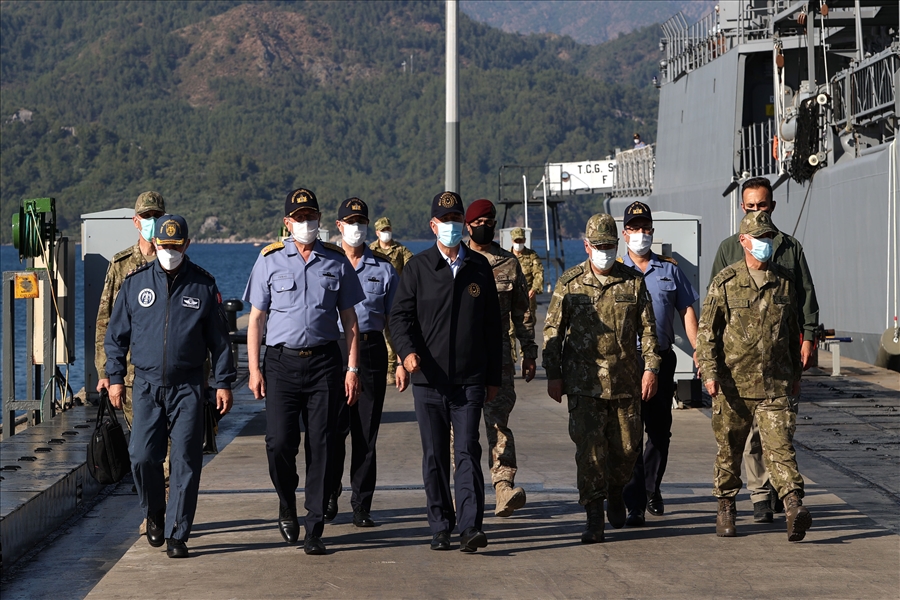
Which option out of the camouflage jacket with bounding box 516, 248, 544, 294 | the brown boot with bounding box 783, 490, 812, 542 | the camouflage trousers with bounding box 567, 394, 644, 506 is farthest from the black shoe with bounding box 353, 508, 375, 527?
the camouflage jacket with bounding box 516, 248, 544, 294

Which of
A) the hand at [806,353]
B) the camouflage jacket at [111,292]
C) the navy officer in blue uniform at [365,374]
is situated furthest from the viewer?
the camouflage jacket at [111,292]

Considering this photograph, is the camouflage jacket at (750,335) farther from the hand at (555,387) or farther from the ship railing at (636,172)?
the ship railing at (636,172)

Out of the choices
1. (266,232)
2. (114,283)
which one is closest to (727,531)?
(114,283)

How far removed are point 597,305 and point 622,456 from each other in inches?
35.6

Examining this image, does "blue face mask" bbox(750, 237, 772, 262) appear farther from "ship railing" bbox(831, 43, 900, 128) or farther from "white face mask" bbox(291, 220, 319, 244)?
"ship railing" bbox(831, 43, 900, 128)

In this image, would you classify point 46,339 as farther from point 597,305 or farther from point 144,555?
point 597,305

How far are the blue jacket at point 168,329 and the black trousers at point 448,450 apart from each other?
1.18m

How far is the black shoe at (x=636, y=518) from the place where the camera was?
803cm

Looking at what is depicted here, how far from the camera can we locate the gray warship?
19.4m

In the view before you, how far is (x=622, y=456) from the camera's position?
25.2 ft

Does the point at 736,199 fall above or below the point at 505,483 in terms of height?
above

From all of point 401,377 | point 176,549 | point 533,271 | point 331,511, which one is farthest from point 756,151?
point 176,549

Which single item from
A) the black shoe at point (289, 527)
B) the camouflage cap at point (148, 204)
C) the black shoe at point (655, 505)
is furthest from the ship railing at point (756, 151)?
the black shoe at point (289, 527)

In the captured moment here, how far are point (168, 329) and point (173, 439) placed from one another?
634mm
